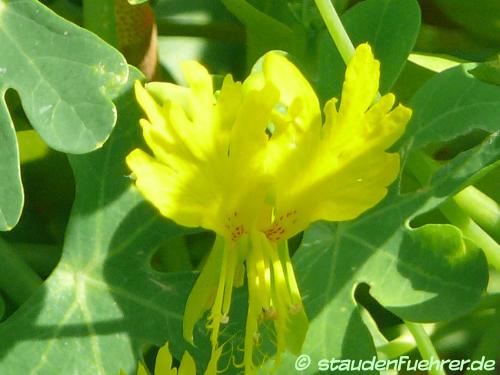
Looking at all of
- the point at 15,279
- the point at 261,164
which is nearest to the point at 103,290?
the point at 15,279

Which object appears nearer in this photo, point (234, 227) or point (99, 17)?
point (234, 227)

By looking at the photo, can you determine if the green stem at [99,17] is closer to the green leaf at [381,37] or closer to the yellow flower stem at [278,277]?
the green leaf at [381,37]

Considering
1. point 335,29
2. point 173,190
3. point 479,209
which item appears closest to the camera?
point 173,190

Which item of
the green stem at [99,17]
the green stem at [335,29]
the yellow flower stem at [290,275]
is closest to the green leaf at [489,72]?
the green stem at [335,29]

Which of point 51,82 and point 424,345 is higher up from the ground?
point 51,82

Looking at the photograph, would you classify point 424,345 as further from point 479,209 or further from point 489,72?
point 489,72

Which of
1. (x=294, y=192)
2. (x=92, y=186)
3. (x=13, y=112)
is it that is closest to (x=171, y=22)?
(x=13, y=112)

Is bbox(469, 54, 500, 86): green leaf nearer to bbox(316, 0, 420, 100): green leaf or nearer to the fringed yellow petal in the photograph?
bbox(316, 0, 420, 100): green leaf
